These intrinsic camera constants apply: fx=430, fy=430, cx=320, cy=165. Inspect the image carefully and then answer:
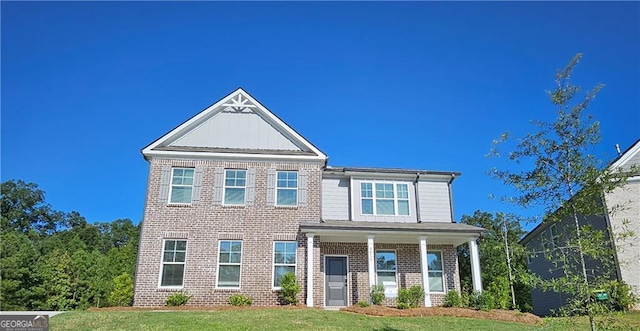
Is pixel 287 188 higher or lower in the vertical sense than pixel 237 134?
A: lower

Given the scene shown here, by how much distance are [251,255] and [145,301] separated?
4021mm

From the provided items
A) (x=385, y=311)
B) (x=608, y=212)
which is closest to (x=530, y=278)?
(x=608, y=212)

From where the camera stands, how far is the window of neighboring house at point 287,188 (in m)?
17.2

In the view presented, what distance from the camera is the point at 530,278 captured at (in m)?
6.45

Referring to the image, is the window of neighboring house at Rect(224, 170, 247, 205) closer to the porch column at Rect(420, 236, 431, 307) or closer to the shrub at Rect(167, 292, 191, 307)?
the shrub at Rect(167, 292, 191, 307)

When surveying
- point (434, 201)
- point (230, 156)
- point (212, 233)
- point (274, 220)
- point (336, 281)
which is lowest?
point (336, 281)

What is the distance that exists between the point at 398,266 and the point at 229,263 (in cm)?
674

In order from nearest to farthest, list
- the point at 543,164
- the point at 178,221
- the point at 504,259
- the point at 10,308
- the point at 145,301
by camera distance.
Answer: the point at 543,164, the point at 145,301, the point at 178,221, the point at 10,308, the point at 504,259

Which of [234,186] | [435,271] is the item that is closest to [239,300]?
[234,186]

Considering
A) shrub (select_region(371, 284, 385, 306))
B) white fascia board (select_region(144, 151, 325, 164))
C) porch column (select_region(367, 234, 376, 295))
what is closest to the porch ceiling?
porch column (select_region(367, 234, 376, 295))

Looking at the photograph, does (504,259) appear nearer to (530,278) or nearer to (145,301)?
(145,301)

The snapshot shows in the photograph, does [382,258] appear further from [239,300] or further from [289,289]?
[239,300]

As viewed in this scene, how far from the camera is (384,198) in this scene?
60.1ft

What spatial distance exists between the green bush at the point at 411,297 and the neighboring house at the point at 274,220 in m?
0.42
